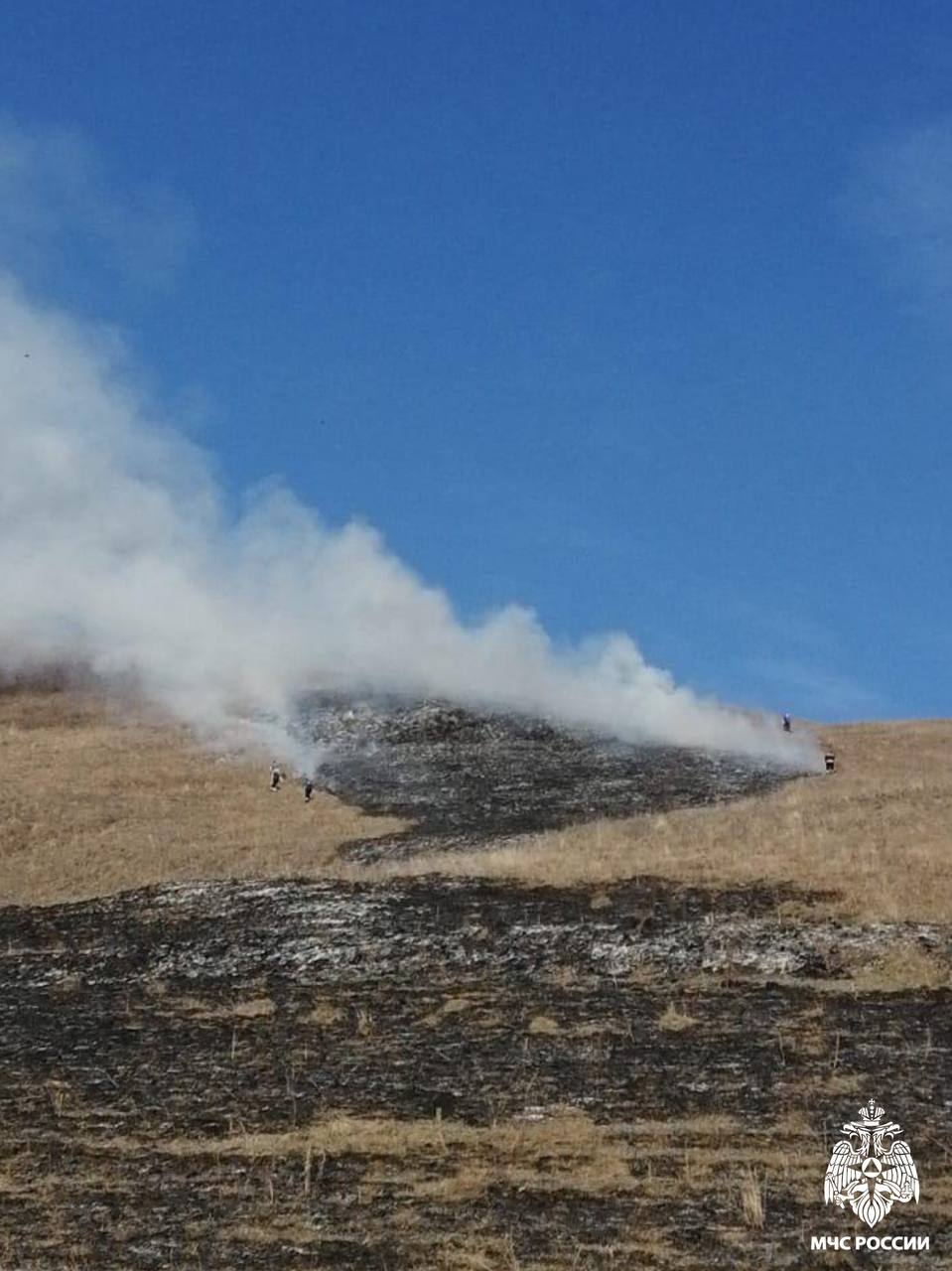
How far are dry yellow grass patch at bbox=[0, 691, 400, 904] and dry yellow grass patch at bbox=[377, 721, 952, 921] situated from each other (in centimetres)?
692

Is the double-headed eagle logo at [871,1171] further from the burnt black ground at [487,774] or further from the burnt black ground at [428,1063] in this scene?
the burnt black ground at [487,774]

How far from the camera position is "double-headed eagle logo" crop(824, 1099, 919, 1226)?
56.5ft

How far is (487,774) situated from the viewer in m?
57.8

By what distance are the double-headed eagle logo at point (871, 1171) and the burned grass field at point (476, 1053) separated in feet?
0.71

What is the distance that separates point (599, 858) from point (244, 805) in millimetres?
20210

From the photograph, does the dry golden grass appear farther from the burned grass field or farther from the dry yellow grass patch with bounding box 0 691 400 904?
the burned grass field

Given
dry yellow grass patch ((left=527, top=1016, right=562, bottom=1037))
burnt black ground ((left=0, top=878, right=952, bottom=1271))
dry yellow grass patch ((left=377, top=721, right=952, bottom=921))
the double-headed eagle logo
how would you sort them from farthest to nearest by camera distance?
dry yellow grass patch ((left=377, top=721, right=952, bottom=921))
dry yellow grass patch ((left=527, top=1016, right=562, bottom=1037))
the double-headed eagle logo
burnt black ground ((left=0, top=878, right=952, bottom=1271))

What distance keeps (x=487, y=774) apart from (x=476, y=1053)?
3426 cm

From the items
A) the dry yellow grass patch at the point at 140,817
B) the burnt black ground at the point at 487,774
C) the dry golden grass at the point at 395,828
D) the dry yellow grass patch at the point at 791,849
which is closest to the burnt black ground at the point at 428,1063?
the dry yellow grass patch at the point at 791,849

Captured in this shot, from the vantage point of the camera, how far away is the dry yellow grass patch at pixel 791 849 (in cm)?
3266

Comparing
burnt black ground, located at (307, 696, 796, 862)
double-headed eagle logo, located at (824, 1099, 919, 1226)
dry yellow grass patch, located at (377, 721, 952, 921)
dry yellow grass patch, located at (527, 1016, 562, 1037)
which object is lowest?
double-headed eagle logo, located at (824, 1099, 919, 1226)

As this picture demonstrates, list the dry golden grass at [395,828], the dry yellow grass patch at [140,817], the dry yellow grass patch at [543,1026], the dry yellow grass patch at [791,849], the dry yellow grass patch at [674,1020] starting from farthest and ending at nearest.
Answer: the dry yellow grass patch at [140,817] < the dry golden grass at [395,828] < the dry yellow grass patch at [791,849] < the dry yellow grass patch at [543,1026] < the dry yellow grass patch at [674,1020]

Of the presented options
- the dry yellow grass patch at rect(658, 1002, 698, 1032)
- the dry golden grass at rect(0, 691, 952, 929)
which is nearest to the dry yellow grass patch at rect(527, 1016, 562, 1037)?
the dry yellow grass patch at rect(658, 1002, 698, 1032)

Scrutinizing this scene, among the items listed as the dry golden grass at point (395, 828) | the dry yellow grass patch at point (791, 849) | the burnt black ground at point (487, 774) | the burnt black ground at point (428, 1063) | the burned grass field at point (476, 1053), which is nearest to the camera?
the burnt black ground at point (428, 1063)
